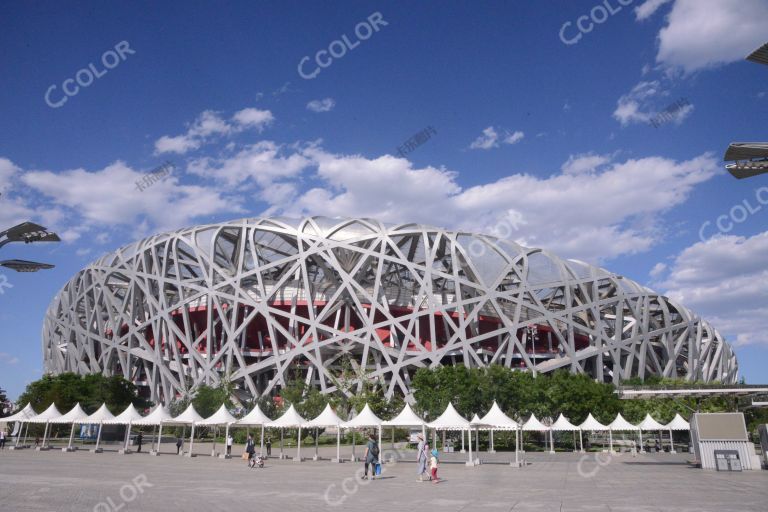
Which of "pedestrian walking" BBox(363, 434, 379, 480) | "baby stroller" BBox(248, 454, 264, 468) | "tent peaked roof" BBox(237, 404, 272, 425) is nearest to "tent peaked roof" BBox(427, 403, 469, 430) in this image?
"baby stroller" BBox(248, 454, 264, 468)

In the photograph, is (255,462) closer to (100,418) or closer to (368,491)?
(368,491)

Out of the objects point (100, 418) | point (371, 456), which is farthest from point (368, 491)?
point (100, 418)

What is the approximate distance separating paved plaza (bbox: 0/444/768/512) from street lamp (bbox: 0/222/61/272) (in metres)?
5.39

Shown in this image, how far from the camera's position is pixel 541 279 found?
5619 cm

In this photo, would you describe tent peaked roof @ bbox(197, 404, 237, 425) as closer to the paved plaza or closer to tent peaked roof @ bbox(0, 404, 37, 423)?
the paved plaza

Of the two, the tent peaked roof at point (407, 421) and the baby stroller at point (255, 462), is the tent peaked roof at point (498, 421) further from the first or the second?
the baby stroller at point (255, 462)

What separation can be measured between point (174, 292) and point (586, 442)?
4170cm

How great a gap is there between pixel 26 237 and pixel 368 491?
11.1 metres

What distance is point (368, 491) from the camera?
51.1 ft

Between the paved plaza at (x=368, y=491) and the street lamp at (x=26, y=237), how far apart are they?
5387mm

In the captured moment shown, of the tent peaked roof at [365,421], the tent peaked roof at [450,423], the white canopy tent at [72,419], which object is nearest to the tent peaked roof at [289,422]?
the tent peaked roof at [365,421]

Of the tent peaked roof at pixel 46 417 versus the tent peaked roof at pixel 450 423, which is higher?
the tent peaked roof at pixel 46 417

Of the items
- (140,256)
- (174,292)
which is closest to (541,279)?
(174,292)

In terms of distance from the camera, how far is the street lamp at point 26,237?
1351 centimetres
